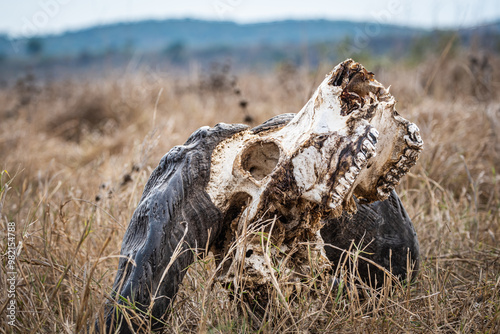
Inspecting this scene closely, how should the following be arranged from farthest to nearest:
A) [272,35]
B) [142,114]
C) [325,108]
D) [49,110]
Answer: [272,35], [49,110], [142,114], [325,108]

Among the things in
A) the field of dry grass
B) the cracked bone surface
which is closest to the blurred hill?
the field of dry grass

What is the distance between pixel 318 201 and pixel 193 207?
1.30 ft

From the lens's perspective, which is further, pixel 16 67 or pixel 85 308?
pixel 16 67

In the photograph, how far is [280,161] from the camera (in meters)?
1.31

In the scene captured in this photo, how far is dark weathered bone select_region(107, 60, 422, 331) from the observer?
124cm

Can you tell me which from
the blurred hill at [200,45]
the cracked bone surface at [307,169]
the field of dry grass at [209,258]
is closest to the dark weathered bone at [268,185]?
the cracked bone surface at [307,169]

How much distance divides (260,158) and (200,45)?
70.2 m

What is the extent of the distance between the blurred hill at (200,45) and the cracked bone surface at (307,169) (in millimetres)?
2433

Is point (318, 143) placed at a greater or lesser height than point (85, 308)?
greater

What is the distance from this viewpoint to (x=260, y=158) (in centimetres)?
146

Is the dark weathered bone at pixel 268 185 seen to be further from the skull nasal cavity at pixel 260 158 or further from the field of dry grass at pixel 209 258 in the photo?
the field of dry grass at pixel 209 258

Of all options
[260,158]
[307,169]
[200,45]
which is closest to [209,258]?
[260,158]

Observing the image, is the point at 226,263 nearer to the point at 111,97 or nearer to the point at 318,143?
the point at 318,143

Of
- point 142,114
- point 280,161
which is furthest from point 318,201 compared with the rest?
point 142,114
